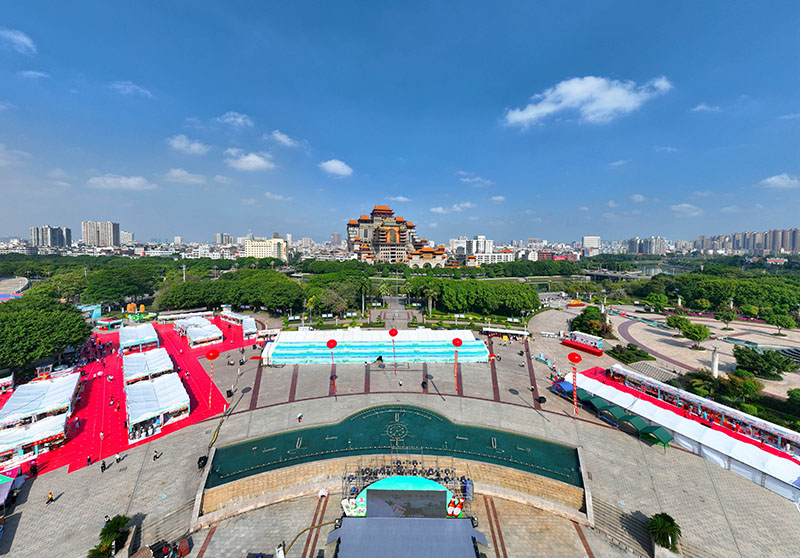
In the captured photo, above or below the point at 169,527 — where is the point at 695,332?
above

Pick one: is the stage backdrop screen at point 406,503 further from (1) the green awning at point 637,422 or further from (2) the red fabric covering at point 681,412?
(2) the red fabric covering at point 681,412

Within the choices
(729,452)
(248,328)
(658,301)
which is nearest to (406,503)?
(729,452)

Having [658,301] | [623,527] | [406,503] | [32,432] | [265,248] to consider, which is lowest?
[623,527]

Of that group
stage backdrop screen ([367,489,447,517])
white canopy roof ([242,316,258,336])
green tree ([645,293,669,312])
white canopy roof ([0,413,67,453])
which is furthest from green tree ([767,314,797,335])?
white canopy roof ([0,413,67,453])

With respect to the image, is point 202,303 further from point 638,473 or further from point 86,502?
point 638,473

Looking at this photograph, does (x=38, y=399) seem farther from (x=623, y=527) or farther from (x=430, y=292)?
(x=430, y=292)

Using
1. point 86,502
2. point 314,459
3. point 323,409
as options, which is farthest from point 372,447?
point 86,502
